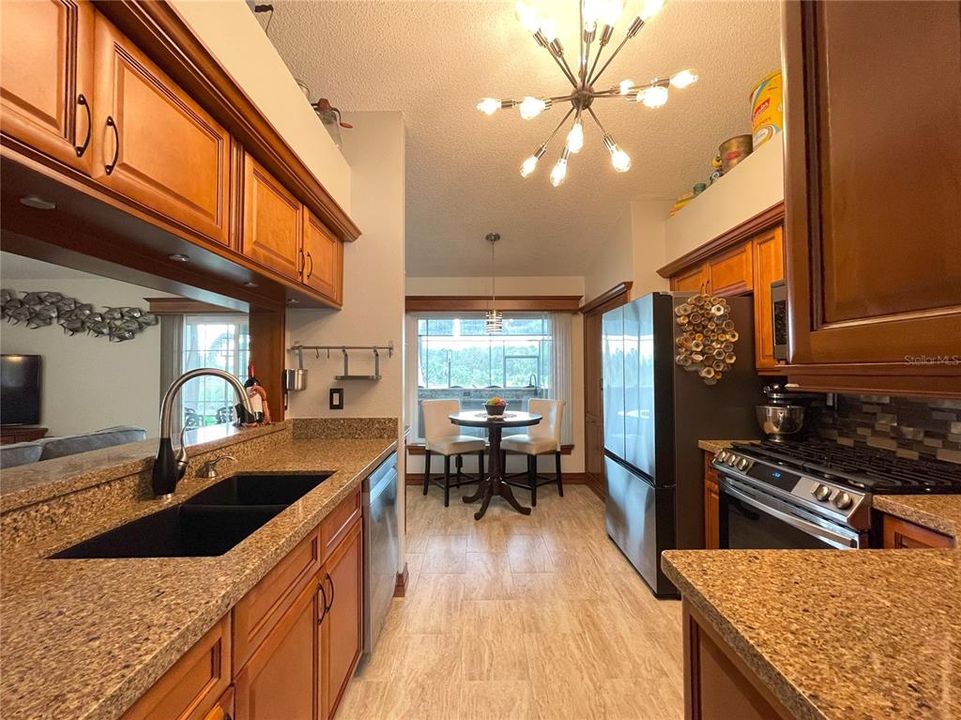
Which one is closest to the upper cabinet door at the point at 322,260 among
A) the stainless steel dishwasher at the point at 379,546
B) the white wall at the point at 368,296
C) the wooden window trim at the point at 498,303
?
the white wall at the point at 368,296

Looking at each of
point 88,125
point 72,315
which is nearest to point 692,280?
point 88,125

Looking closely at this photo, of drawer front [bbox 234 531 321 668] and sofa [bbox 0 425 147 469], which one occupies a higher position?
sofa [bbox 0 425 147 469]

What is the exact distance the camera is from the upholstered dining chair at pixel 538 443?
4.09 m

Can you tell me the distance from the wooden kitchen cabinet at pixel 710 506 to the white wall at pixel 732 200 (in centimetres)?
138

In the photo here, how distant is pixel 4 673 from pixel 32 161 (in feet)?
2.55

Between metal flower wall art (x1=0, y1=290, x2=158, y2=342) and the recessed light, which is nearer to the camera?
the recessed light

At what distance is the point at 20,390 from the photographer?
1.70 meters

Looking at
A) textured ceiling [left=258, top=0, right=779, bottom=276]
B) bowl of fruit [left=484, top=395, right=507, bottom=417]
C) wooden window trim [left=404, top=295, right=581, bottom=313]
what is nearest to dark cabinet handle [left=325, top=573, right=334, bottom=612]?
textured ceiling [left=258, top=0, right=779, bottom=276]

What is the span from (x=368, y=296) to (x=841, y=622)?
7.39ft

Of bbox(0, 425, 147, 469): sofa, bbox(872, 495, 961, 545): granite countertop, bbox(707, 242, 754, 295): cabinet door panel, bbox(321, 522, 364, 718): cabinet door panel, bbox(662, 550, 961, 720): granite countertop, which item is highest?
bbox(707, 242, 754, 295): cabinet door panel

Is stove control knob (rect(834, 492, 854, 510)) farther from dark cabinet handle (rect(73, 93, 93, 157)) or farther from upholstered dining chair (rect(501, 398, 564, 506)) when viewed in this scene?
upholstered dining chair (rect(501, 398, 564, 506))

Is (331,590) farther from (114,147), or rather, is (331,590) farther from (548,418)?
(548,418)

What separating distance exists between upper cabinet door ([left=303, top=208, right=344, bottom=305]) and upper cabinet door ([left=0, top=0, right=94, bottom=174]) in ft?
3.44

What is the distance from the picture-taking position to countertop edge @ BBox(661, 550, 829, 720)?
457mm
